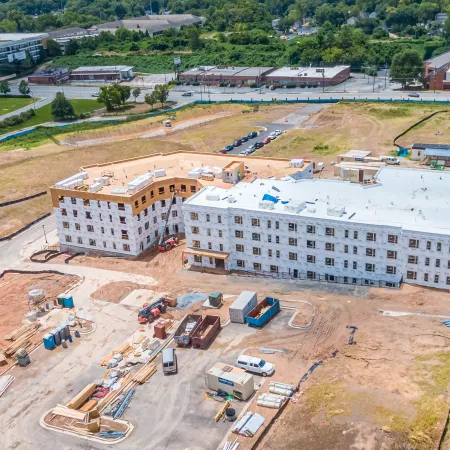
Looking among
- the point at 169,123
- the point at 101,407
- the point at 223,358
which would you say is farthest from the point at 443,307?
the point at 169,123

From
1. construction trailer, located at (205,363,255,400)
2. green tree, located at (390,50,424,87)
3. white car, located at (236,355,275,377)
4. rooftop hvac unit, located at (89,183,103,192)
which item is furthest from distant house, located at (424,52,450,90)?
construction trailer, located at (205,363,255,400)

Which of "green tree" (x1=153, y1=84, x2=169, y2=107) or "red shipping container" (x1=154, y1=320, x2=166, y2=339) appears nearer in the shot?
"red shipping container" (x1=154, y1=320, x2=166, y2=339)

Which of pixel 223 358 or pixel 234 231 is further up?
pixel 234 231

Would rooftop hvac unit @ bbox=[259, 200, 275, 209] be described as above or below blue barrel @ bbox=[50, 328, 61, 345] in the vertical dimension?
above

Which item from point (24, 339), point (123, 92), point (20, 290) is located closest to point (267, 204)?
point (24, 339)

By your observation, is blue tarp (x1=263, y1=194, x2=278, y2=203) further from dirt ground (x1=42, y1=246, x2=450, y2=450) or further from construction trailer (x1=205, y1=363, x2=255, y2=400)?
construction trailer (x1=205, y1=363, x2=255, y2=400)

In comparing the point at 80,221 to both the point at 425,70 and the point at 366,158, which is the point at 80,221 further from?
the point at 425,70

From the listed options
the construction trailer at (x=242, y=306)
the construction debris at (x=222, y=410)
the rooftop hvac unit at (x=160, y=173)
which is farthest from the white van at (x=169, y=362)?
the rooftop hvac unit at (x=160, y=173)
